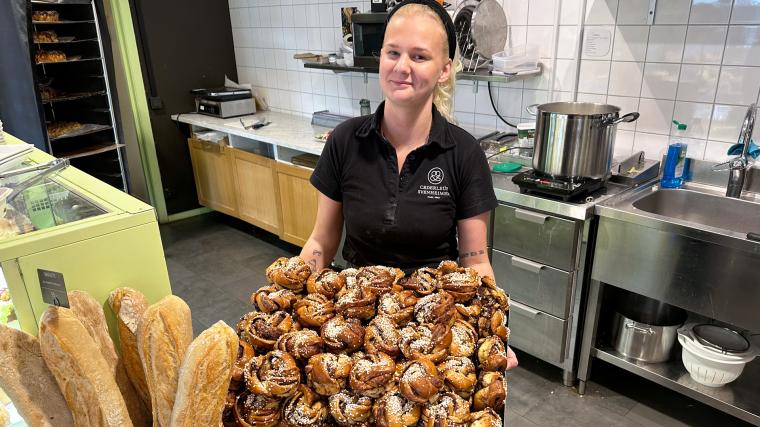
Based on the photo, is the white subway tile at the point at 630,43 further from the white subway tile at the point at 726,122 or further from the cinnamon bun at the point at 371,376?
the cinnamon bun at the point at 371,376

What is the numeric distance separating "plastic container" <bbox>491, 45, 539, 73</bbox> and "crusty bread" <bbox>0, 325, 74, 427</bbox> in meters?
2.35

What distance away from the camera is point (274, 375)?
699mm

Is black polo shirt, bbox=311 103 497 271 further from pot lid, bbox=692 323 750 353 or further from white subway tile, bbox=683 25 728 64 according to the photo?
white subway tile, bbox=683 25 728 64

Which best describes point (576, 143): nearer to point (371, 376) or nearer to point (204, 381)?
point (371, 376)

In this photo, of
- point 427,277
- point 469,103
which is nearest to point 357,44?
point 469,103

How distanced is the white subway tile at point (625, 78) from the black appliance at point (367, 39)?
126 cm

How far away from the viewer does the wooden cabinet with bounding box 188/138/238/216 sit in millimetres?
4141

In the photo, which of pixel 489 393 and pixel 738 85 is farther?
pixel 738 85

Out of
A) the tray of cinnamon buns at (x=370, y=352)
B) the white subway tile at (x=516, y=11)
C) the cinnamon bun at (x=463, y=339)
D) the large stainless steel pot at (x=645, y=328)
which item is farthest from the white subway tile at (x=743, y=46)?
the cinnamon bun at (x=463, y=339)

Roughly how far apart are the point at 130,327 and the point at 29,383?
0.15 meters

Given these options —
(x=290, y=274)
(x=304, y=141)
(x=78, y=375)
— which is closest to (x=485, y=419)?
(x=290, y=274)

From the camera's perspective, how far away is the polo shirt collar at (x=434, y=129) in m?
1.35

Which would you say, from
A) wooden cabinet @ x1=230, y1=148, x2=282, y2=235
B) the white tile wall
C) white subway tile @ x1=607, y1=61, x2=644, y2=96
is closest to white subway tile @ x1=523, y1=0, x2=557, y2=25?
the white tile wall

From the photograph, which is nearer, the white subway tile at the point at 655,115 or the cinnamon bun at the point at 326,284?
the cinnamon bun at the point at 326,284
